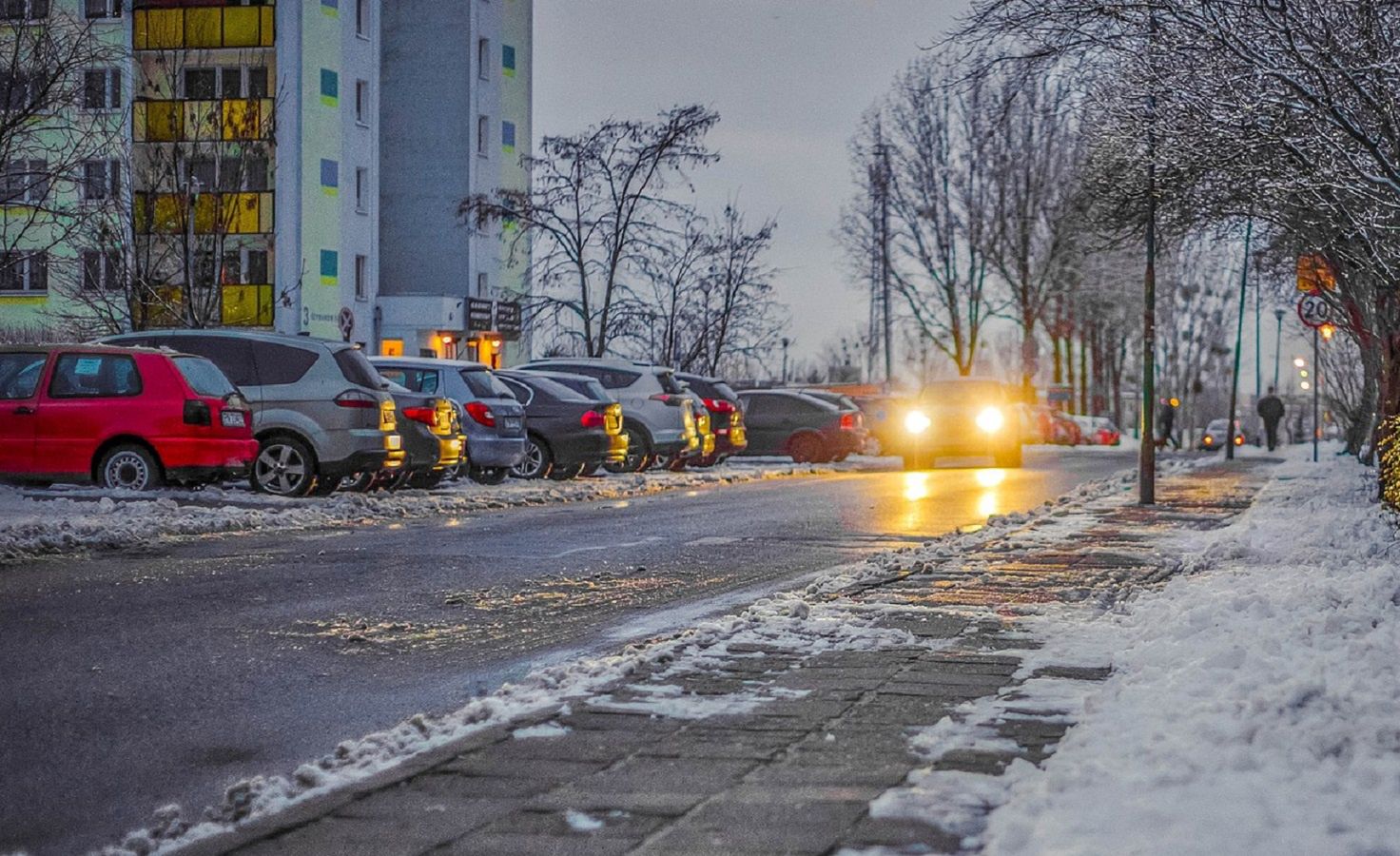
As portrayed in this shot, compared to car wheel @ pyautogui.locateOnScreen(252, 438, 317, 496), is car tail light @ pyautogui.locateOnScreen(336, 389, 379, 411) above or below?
above

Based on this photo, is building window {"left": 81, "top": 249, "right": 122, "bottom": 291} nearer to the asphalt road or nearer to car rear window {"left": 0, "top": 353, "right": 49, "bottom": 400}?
car rear window {"left": 0, "top": 353, "right": 49, "bottom": 400}

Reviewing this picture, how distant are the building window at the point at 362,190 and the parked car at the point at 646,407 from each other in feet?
88.7

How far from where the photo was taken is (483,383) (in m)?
23.3

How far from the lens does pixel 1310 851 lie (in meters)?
4.17

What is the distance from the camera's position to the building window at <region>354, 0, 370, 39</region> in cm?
5419

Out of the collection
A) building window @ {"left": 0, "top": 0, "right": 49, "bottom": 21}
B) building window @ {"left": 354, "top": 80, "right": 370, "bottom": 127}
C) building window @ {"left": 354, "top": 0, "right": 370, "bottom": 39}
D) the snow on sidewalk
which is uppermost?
building window @ {"left": 354, "top": 0, "right": 370, "bottom": 39}

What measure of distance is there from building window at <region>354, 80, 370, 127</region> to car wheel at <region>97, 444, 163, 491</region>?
37821 millimetres

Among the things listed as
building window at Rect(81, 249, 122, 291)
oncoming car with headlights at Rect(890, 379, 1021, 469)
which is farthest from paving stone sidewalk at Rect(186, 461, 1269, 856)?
oncoming car with headlights at Rect(890, 379, 1021, 469)

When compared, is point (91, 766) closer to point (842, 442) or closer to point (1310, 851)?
point (1310, 851)

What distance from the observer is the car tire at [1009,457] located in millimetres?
36812

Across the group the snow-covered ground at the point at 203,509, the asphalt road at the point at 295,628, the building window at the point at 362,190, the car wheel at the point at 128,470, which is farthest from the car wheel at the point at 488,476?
the building window at the point at 362,190

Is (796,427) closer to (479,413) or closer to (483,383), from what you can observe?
(483,383)

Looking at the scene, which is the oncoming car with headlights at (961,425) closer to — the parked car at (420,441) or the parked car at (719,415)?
the parked car at (719,415)

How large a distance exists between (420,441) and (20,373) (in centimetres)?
446
